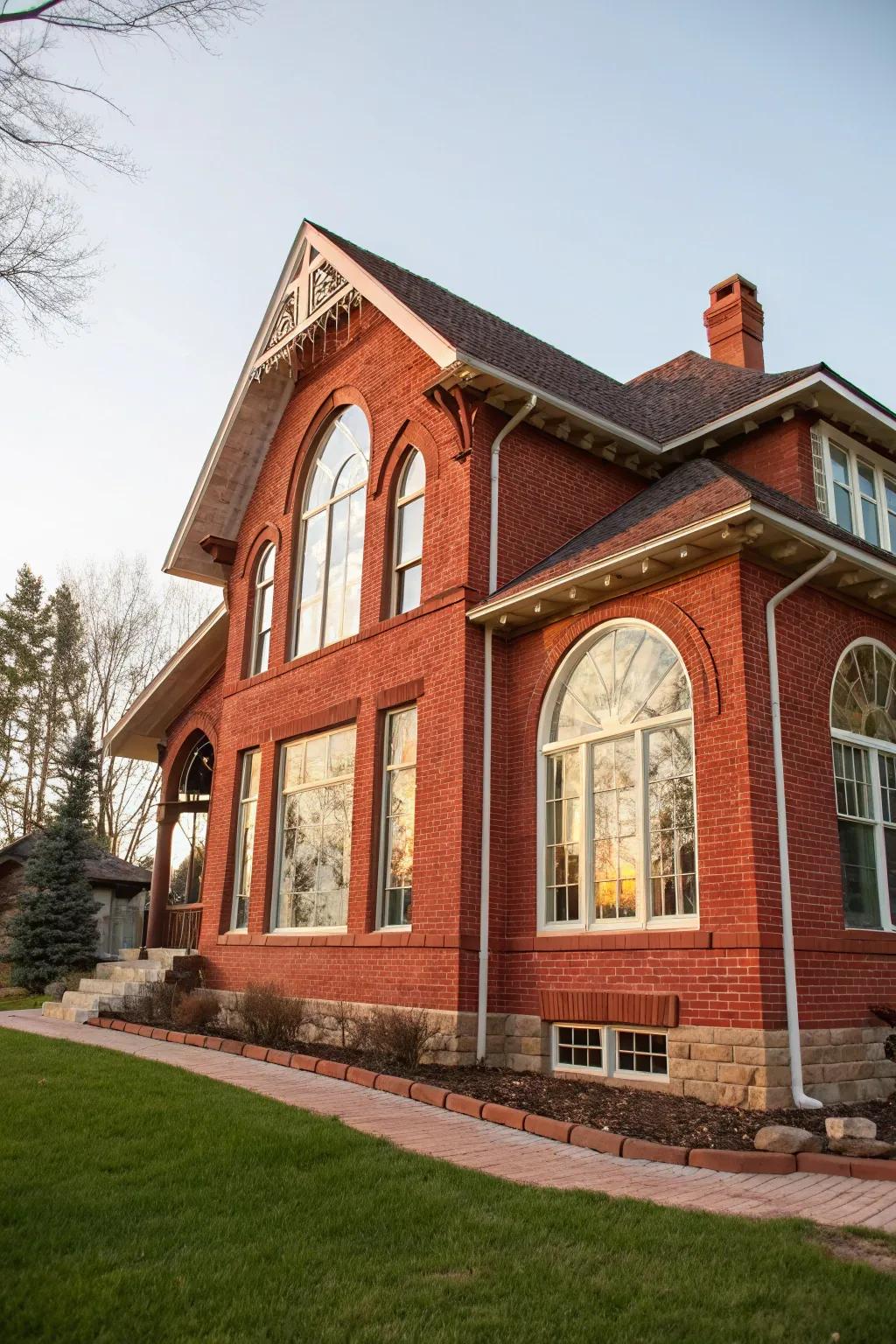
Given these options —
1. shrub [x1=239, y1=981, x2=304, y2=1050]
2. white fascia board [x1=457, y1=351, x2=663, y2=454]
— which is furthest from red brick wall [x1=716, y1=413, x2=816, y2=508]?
shrub [x1=239, y1=981, x2=304, y2=1050]

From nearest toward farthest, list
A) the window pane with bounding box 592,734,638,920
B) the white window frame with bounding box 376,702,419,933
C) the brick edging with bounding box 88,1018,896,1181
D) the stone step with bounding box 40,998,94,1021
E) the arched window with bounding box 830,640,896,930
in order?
the brick edging with bounding box 88,1018,896,1181 → the arched window with bounding box 830,640,896,930 → the window pane with bounding box 592,734,638,920 → the white window frame with bounding box 376,702,419,933 → the stone step with bounding box 40,998,94,1021

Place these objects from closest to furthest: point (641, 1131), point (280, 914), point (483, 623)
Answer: point (641, 1131) < point (483, 623) < point (280, 914)

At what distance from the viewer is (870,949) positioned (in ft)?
32.0

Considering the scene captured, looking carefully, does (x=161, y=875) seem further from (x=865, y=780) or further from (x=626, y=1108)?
(x=865, y=780)

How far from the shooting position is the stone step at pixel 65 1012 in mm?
14344

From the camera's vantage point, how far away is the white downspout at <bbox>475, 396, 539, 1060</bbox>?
11.0 metres

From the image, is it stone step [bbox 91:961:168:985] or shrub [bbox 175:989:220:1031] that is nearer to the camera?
shrub [bbox 175:989:220:1031]

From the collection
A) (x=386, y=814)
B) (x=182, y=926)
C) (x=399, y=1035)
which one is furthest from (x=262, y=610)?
(x=399, y=1035)

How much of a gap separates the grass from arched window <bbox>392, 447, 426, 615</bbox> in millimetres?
7704

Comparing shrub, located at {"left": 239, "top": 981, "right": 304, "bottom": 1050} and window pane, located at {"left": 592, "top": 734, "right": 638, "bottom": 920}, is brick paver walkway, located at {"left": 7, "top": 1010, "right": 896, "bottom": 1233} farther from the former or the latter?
window pane, located at {"left": 592, "top": 734, "right": 638, "bottom": 920}

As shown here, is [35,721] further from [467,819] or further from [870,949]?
[870,949]

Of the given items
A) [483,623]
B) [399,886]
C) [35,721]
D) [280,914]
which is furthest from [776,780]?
[35,721]

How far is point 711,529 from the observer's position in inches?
372

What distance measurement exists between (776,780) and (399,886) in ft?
16.2
